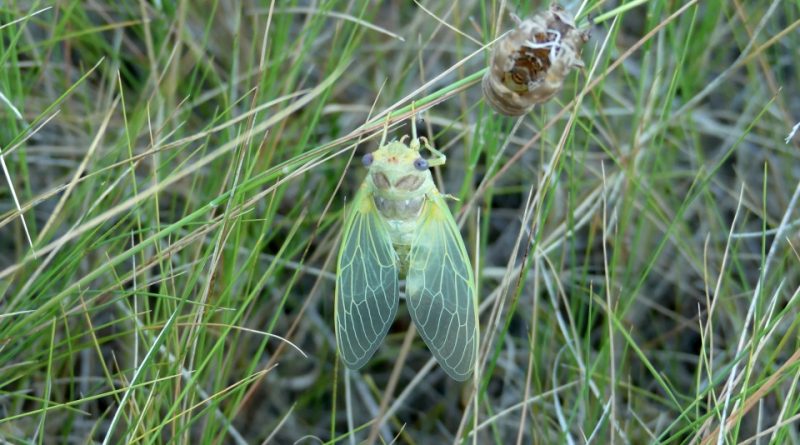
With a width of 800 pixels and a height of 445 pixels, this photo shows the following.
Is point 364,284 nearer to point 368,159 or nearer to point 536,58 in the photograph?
point 368,159

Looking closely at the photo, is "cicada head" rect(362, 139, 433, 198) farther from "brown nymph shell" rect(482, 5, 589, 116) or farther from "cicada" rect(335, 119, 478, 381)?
"brown nymph shell" rect(482, 5, 589, 116)

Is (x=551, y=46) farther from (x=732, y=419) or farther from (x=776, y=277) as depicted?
(x=776, y=277)

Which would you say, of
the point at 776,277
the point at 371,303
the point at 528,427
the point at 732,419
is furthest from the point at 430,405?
the point at 732,419

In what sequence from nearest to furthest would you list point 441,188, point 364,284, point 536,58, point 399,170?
point 536,58, point 399,170, point 364,284, point 441,188

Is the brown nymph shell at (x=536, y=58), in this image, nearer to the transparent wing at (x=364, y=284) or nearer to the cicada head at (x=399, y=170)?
the cicada head at (x=399, y=170)

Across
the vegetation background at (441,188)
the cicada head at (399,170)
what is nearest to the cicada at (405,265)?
the cicada head at (399,170)

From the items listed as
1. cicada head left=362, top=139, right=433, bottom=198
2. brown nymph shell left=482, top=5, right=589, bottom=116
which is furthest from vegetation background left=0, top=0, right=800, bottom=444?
brown nymph shell left=482, top=5, right=589, bottom=116

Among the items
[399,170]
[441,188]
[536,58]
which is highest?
[536,58]

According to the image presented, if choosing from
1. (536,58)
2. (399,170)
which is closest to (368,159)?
(399,170)
